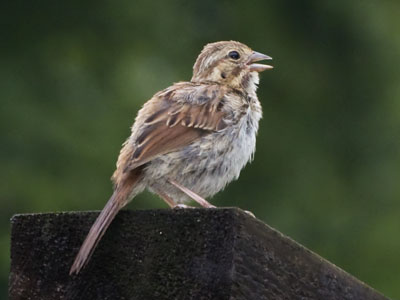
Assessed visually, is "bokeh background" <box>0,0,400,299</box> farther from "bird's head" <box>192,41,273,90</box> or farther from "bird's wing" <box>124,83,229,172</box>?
"bird's wing" <box>124,83,229,172</box>

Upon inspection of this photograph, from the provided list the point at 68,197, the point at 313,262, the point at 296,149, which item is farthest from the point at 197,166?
the point at 296,149

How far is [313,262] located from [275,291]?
22cm

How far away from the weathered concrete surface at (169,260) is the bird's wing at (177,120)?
48.6 inches

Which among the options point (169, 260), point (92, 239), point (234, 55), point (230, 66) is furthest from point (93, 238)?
point (234, 55)

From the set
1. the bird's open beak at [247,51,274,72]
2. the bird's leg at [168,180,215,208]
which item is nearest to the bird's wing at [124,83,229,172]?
the bird's leg at [168,180,215,208]

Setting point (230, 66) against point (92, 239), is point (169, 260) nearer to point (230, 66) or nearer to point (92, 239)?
point (92, 239)

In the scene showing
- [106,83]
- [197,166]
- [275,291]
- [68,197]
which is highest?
[106,83]

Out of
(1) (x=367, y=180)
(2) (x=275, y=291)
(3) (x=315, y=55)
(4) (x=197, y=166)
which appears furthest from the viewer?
(3) (x=315, y=55)

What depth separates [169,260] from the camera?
3516mm

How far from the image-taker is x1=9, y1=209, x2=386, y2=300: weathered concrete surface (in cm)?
345

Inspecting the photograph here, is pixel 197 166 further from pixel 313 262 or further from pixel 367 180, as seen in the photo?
pixel 367 180

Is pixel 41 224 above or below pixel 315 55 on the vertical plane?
below

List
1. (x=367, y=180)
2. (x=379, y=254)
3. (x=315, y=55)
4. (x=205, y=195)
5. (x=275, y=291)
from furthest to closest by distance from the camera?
(x=315, y=55) → (x=367, y=180) → (x=379, y=254) → (x=205, y=195) → (x=275, y=291)

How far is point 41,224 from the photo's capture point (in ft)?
12.4
